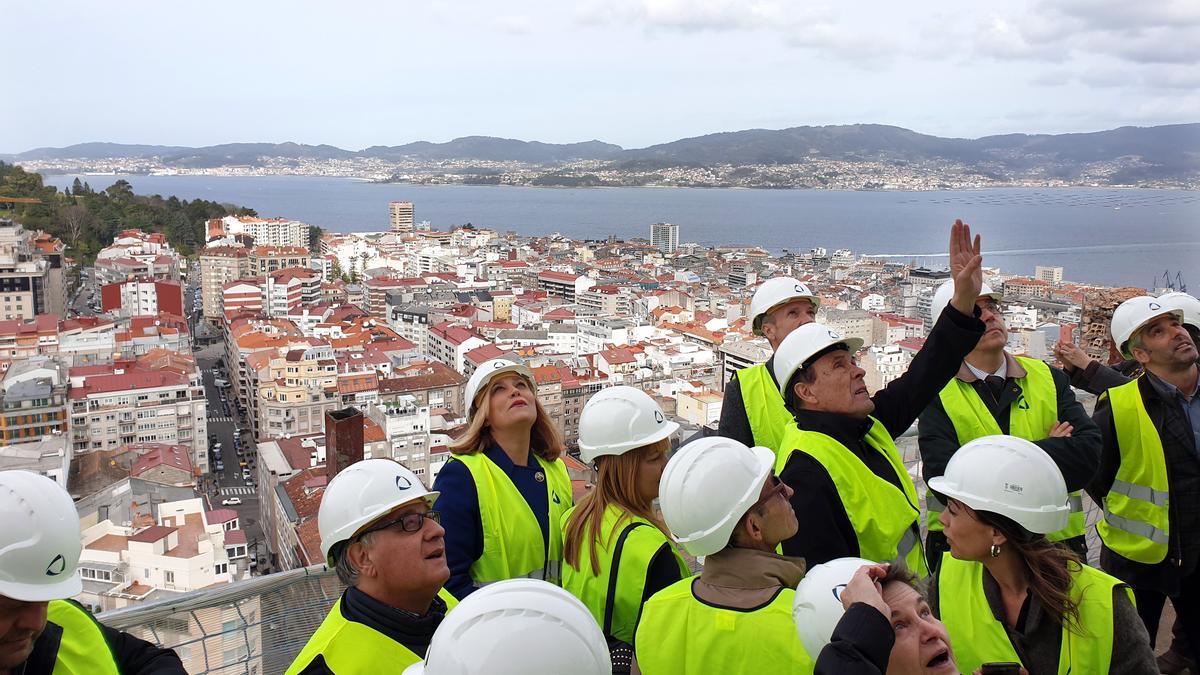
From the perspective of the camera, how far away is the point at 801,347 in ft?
5.07

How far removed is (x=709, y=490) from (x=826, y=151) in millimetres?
143408

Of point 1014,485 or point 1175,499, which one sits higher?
point 1014,485

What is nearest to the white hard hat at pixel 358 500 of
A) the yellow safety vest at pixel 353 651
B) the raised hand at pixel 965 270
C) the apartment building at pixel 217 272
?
the yellow safety vest at pixel 353 651

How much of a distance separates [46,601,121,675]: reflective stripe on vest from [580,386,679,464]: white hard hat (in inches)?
28.3

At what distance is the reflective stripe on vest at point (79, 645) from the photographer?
1.11 m

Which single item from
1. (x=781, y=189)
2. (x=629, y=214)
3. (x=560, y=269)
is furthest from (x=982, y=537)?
(x=781, y=189)

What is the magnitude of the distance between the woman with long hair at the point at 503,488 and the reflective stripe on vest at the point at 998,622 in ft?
2.11

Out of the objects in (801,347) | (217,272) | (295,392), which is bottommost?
(295,392)

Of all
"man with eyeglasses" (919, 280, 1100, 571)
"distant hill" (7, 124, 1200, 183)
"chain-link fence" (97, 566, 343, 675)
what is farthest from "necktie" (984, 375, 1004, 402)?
"distant hill" (7, 124, 1200, 183)

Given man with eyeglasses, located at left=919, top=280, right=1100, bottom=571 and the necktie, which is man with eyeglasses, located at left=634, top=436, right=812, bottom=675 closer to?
man with eyeglasses, located at left=919, top=280, right=1100, bottom=571

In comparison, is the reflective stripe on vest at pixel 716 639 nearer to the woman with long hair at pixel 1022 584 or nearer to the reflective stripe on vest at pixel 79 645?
the woman with long hair at pixel 1022 584

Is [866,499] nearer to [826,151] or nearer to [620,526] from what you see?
[620,526]

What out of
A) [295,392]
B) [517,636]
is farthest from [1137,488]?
[295,392]

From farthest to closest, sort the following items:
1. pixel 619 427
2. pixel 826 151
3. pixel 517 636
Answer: pixel 826 151, pixel 619 427, pixel 517 636
